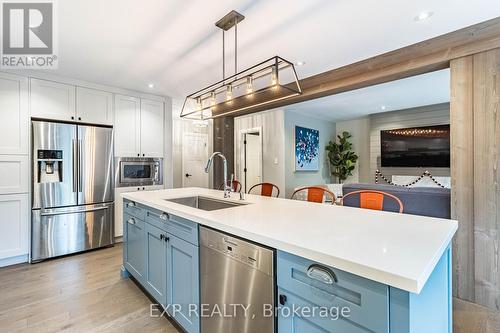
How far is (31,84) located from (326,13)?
3591mm

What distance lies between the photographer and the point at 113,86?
3.75 metres

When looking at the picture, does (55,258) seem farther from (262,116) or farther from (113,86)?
(262,116)

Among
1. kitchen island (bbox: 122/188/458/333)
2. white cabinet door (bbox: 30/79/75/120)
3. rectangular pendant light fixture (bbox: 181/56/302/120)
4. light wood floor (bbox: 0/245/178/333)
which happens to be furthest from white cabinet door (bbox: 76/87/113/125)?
kitchen island (bbox: 122/188/458/333)

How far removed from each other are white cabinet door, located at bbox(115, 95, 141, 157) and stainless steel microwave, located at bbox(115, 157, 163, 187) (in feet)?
0.38

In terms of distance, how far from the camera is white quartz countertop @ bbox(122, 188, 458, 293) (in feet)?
2.54

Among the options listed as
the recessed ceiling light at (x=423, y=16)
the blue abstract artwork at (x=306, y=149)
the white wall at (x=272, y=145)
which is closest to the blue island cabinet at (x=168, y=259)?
the recessed ceiling light at (x=423, y=16)

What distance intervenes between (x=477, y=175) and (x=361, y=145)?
188 inches

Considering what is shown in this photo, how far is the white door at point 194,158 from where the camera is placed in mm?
6332

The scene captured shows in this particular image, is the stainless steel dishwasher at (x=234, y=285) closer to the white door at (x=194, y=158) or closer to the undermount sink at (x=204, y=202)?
the undermount sink at (x=204, y=202)

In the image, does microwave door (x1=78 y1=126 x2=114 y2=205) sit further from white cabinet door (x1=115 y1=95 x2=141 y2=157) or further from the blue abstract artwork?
the blue abstract artwork

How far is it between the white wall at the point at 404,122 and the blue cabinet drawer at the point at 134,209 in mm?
6076

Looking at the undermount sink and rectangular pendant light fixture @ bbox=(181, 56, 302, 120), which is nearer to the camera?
rectangular pendant light fixture @ bbox=(181, 56, 302, 120)

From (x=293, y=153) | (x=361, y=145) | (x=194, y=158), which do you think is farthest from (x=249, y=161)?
(x=361, y=145)
